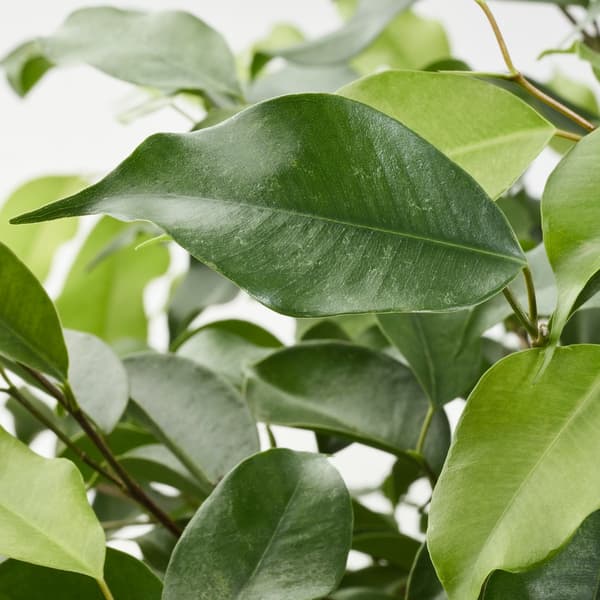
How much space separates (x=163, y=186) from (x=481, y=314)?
158 mm

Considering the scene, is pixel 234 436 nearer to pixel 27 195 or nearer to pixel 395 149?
pixel 395 149

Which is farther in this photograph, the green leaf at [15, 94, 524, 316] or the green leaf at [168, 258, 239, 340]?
the green leaf at [168, 258, 239, 340]

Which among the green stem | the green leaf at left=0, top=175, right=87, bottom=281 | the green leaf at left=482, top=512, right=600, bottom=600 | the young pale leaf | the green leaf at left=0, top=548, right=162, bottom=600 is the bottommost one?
the green leaf at left=0, top=175, right=87, bottom=281

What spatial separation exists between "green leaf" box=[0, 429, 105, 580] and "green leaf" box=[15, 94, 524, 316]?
Answer: 0.09 metres

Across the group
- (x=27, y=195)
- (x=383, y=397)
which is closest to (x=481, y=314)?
(x=383, y=397)

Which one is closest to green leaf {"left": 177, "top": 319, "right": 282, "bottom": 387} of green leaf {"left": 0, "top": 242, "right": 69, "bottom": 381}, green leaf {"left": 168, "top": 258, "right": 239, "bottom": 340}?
green leaf {"left": 168, "top": 258, "right": 239, "bottom": 340}

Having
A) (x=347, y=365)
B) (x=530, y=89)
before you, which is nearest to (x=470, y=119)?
(x=530, y=89)

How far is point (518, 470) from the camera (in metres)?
0.26

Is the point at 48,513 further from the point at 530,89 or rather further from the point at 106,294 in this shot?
the point at 106,294

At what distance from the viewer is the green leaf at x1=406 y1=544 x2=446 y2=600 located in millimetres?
339

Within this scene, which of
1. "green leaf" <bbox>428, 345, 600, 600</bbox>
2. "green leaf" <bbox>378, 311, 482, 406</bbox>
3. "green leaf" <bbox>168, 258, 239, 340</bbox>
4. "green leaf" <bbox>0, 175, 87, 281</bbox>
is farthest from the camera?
"green leaf" <bbox>0, 175, 87, 281</bbox>

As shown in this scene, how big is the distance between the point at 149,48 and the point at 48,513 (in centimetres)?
27

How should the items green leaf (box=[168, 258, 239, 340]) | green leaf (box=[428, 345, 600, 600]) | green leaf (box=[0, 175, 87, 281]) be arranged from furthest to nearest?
green leaf (box=[0, 175, 87, 281]), green leaf (box=[168, 258, 239, 340]), green leaf (box=[428, 345, 600, 600])

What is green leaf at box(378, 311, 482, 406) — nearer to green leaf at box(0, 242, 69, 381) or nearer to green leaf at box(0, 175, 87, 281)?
green leaf at box(0, 242, 69, 381)
